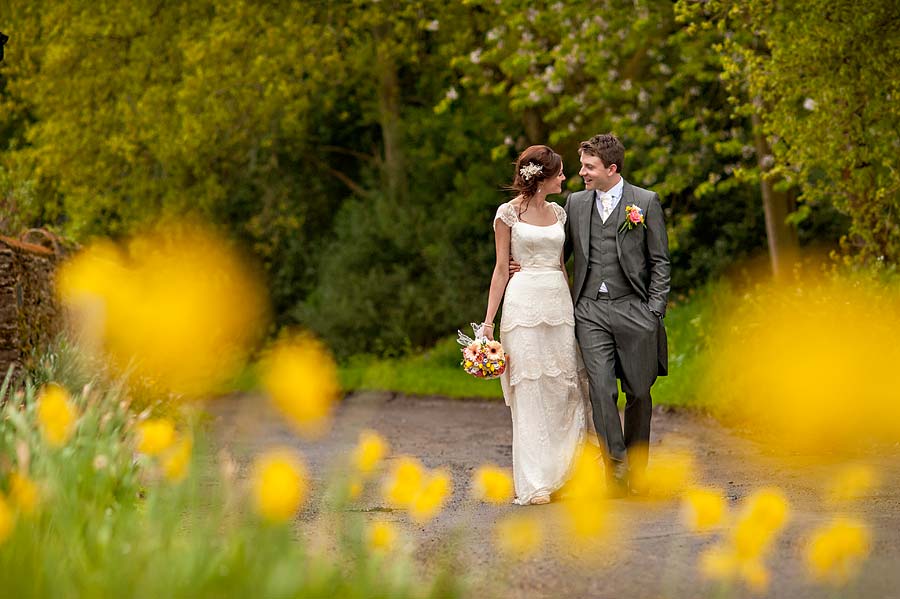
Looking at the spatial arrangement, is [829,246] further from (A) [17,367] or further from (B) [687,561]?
(B) [687,561]

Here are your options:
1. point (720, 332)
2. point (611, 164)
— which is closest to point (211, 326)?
point (720, 332)

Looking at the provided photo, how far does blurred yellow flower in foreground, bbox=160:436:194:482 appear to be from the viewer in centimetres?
441

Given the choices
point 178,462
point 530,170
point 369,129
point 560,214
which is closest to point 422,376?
point 369,129

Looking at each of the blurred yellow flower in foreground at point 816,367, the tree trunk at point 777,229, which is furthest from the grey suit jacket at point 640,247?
the tree trunk at point 777,229

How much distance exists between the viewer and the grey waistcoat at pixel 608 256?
855 centimetres

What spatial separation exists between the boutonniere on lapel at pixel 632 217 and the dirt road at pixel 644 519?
168 cm

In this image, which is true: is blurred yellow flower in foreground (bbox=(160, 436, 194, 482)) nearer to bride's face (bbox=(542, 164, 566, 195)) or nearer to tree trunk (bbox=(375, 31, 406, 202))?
bride's face (bbox=(542, 164, 566, 195))

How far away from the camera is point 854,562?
5.89 m

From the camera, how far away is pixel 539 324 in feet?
28.3

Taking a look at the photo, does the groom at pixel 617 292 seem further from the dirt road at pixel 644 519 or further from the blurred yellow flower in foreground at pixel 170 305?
the blurred yellow flower in foreground at pixel 170 305

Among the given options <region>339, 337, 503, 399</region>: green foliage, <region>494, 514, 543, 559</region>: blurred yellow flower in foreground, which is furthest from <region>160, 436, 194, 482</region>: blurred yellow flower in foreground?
<region>339, 337, 503, 399</region>: green foliage

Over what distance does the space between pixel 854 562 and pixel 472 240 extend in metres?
A: 19.3

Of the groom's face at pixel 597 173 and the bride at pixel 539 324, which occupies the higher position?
the groom's face at pixel 597 173

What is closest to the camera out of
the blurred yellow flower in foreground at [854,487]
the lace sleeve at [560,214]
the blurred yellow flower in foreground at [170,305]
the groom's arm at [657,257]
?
the blurred yellow flower in foreground at [854,487]
